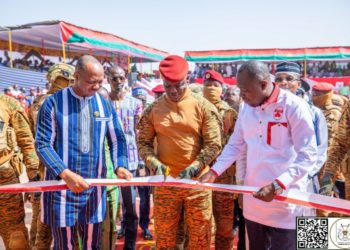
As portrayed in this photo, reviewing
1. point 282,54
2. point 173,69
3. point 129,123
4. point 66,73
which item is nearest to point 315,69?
point 282,54

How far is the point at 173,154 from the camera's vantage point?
10.5ft

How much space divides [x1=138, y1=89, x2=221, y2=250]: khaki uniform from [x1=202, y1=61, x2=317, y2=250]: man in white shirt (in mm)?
484

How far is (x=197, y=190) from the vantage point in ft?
10.3

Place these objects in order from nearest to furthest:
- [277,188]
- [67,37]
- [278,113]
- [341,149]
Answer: [277,188] → [278,113] → [341,149] → [67,37]

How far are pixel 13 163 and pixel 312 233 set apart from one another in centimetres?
257

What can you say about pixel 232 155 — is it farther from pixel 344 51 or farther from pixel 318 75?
pixel 318 75

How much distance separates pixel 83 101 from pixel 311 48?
20933 mm

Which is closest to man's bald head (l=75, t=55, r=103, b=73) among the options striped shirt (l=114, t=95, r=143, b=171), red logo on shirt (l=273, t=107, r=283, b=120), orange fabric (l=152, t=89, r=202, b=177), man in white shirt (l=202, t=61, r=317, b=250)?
orange fabric (l=152, t=89, r=202, b=177)

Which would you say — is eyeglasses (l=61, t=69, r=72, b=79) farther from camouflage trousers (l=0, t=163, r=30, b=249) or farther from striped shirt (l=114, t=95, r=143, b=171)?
camouflage trousers (l=0, t=163, r=30, b=249)

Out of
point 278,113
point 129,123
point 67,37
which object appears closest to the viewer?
point 278,113

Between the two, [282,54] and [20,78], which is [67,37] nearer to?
[20,78]

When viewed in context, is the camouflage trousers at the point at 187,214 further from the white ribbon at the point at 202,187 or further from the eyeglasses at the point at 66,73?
the eyeglasses at the point at 66,73

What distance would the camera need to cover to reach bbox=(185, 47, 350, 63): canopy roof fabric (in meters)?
20.7

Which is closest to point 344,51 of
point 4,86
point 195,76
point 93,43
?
point 195,76
